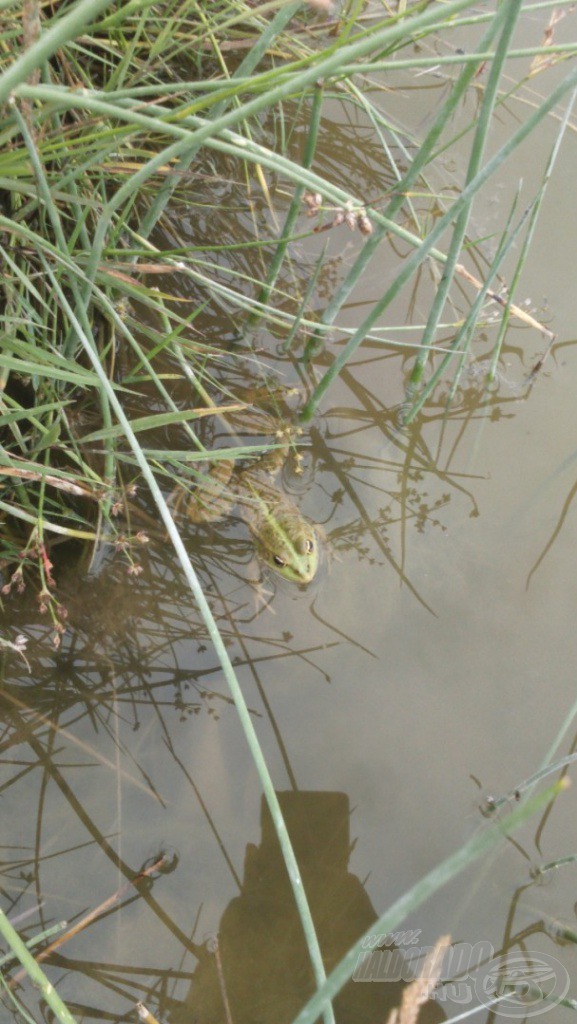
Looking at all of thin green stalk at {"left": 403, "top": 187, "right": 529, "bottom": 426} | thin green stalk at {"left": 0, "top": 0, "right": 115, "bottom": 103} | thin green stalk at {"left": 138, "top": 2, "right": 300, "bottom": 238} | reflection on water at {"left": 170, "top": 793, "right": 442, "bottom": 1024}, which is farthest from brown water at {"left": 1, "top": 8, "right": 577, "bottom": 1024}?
thin green stalk at {"left": 0, "top": 0, "right": 115, "bottom": 103}

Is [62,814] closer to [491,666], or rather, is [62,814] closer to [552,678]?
[491,666]

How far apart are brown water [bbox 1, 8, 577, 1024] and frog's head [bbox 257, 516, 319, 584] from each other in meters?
0.06

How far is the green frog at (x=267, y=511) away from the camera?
2322 millimetres

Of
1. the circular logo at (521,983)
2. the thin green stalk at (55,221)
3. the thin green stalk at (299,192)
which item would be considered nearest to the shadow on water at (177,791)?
the circular logo at (521,983)

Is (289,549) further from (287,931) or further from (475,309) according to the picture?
(287,931)

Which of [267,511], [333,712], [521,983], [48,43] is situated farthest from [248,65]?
[521,983]

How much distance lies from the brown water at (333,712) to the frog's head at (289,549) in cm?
6

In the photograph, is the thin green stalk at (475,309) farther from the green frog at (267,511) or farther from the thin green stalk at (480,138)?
the green frog at (267,511)

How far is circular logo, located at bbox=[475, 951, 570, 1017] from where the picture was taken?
5.90 feet

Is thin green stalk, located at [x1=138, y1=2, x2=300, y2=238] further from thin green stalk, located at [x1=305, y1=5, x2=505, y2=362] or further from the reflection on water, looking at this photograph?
the reflection on water

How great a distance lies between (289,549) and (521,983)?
1.29 metres

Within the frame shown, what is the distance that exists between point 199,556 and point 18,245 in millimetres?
1031

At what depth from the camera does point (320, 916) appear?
1928 millimetres

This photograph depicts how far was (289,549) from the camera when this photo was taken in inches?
90.5
